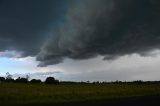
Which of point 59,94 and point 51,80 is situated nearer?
point 59,94

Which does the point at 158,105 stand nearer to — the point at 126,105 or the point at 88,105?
the point at 126,105

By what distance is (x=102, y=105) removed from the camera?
2950 cm

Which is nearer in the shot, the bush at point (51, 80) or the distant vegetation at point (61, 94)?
the distant vegetation at point (61, 94)

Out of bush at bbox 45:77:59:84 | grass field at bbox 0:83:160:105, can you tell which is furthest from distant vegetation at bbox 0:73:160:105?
bush at bbox 45:77:59:84

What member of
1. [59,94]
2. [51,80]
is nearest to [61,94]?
[59,94]

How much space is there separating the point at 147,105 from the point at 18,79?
15263 centimetres

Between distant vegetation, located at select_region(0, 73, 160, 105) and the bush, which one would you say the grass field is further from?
the bush

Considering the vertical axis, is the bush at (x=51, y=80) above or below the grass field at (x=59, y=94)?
above

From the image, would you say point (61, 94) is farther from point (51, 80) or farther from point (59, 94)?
point (51, 80)

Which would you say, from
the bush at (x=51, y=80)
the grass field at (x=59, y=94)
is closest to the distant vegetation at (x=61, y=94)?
the grass field at (x=59, y=94)

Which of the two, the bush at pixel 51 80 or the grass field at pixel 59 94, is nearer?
the grass field at pixel 59 94

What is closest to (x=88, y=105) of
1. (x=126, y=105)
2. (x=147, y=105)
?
(x=126, y=105)

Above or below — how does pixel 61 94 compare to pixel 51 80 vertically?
below

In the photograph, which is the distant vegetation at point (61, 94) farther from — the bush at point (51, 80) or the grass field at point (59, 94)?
the bush at point (51, 80)
